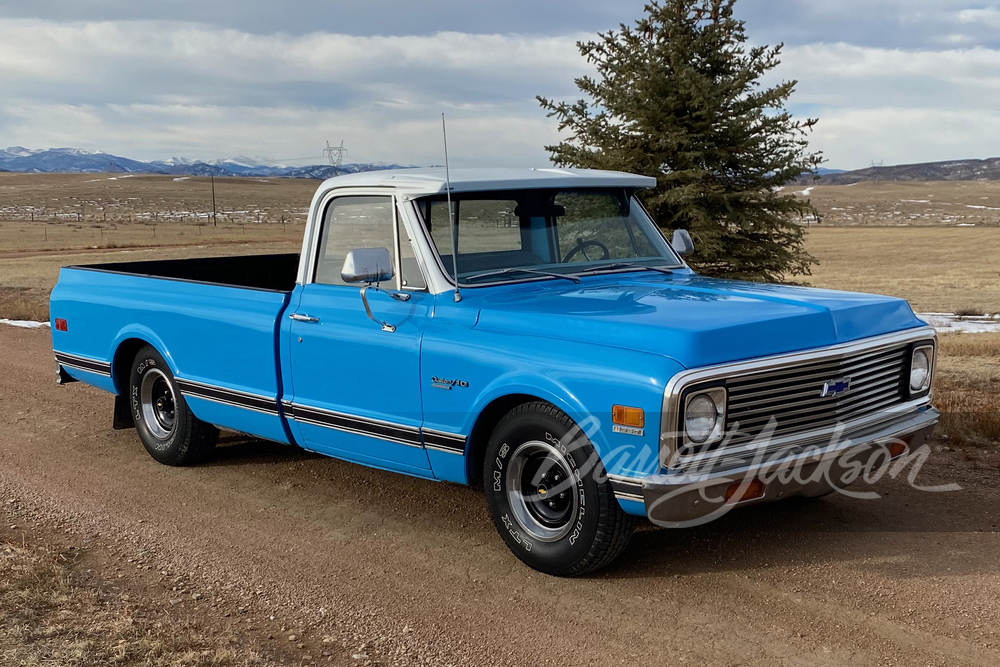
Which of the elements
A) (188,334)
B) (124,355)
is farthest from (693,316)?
(124,355)

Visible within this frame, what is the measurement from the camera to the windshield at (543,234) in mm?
5199

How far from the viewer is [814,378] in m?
4.34

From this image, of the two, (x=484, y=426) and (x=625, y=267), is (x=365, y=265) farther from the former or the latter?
(x=625, y=267)

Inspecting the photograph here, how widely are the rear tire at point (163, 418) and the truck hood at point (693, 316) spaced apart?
103 inches

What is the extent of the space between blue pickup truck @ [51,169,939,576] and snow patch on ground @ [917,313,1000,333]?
11630mm

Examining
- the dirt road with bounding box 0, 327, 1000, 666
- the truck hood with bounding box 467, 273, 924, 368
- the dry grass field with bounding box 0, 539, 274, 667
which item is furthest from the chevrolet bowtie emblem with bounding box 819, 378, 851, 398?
the dry grass field with bounding box 0, 539, 274, 667

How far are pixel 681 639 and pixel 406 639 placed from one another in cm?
110

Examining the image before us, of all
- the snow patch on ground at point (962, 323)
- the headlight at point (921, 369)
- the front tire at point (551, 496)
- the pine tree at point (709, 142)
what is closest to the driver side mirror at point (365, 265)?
the front tire at point (551, 496)

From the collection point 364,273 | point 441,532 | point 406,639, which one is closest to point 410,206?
point 364,273

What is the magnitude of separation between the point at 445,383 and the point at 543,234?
1.26 meters

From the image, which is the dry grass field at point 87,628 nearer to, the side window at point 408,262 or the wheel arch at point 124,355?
the side window at point 408,262

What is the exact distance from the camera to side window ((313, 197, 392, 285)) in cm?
534

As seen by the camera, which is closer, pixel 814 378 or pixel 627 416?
pixel 627 416

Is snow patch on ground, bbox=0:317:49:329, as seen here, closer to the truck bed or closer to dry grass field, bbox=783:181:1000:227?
the truck bed
